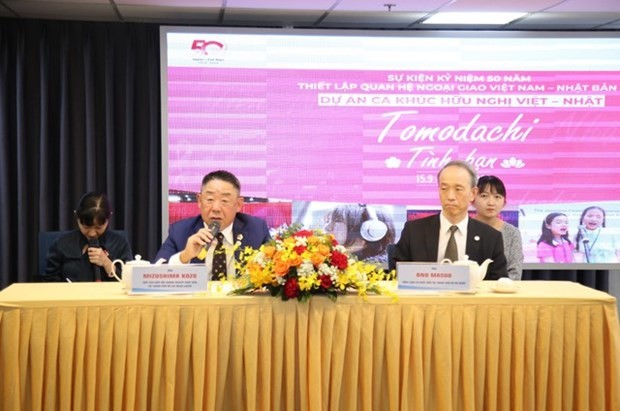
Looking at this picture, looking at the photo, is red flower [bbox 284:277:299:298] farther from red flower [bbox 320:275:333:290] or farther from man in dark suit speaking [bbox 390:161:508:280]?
man in dark suit speaking [bbox 390:161:508:280]

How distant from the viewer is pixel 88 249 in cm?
400

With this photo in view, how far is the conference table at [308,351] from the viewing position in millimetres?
2730

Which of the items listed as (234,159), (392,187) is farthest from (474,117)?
(234,159)

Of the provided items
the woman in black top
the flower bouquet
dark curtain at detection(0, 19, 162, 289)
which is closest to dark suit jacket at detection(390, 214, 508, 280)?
the flower bouquet

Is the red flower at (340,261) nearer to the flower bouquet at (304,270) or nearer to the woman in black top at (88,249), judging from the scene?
Answer: the flower bouquet at (304,270)

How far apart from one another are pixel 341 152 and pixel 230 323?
2911 mm

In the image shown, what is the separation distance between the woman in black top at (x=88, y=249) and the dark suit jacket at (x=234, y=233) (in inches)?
19.3

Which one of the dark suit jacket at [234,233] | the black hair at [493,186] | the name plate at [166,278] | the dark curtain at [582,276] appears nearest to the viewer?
→ the name plate at [166,278]

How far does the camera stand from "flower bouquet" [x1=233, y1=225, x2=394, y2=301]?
2742mm

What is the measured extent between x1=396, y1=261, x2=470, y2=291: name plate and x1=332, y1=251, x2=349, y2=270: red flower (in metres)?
0.21

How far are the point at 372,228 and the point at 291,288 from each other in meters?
2.86

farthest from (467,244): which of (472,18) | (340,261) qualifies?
(472,18)

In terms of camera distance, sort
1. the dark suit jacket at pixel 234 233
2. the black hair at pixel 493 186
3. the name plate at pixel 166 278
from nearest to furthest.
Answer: the name plate at pixel 166 278
the dark suit jacket at pixel 234 233
the black hair at pixel 493 186

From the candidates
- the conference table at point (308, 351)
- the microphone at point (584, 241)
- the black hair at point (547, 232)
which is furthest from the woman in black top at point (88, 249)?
the microphone at point (584, 241)
